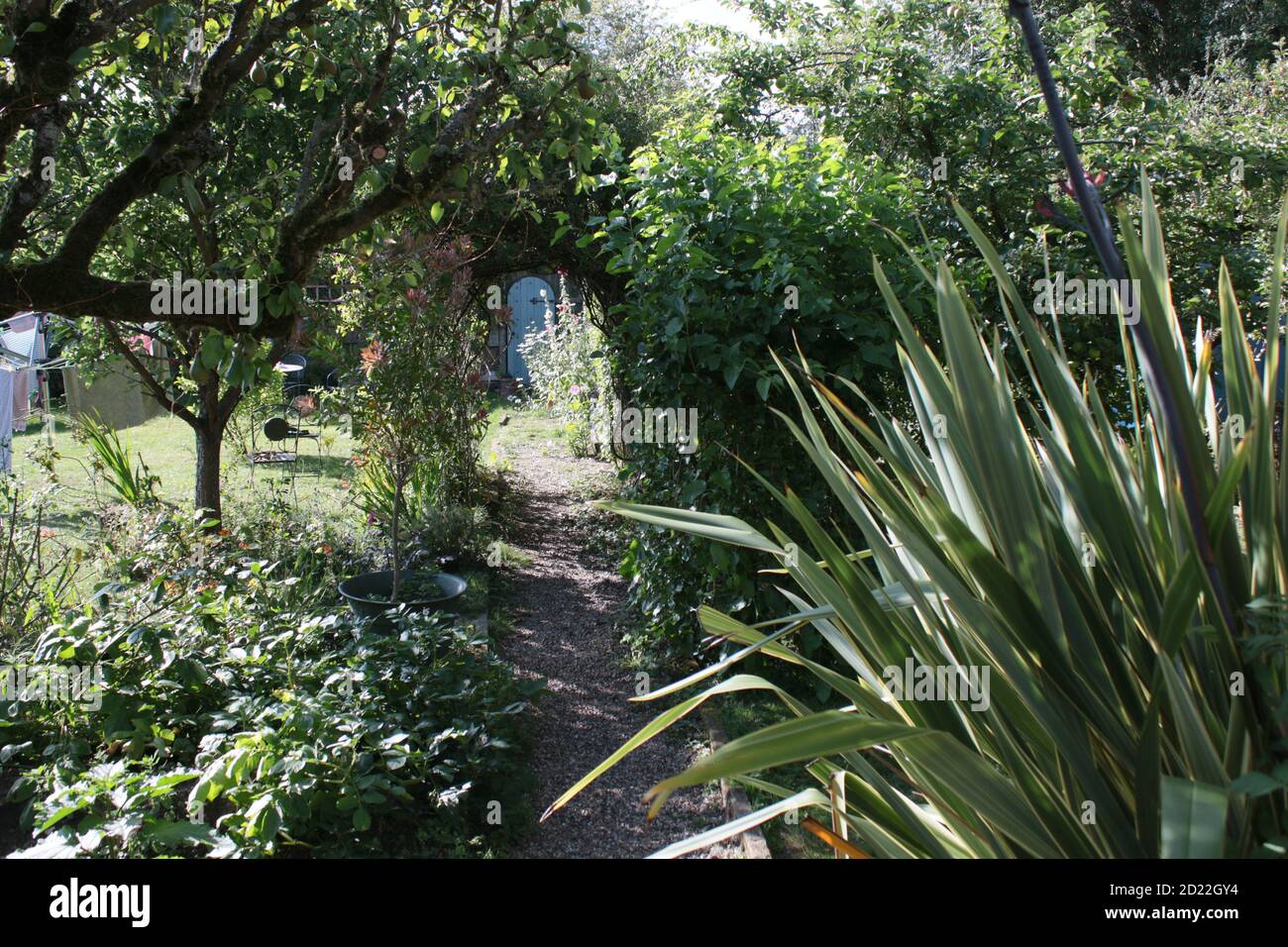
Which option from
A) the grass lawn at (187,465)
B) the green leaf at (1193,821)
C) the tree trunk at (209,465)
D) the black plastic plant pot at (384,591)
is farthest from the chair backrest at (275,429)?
the green leaf at (1193,821)

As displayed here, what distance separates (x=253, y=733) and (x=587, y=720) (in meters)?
→ 1.70

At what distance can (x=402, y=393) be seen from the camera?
5.72m

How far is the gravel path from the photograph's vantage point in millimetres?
3506

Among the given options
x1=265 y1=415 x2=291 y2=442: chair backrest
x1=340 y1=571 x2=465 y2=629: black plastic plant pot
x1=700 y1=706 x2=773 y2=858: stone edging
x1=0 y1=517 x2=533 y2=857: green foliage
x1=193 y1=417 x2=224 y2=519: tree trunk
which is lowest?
x1=700 y1=706 x2=773 y2=858: stone edging

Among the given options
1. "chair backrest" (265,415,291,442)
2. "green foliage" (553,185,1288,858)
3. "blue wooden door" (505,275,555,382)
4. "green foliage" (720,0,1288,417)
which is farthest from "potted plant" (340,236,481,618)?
"blue wooden door" (505,275,555,382)

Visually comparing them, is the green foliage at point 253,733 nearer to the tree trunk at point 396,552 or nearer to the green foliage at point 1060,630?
the tree trunk at point 396,552

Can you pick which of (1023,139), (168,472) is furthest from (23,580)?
(168,472)

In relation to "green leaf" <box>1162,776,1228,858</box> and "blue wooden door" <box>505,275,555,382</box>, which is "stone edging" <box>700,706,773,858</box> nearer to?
"green leaf" <box>1162,776,1228,858</box>

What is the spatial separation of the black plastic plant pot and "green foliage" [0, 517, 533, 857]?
586 mm

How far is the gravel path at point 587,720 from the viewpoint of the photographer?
11.5 ft

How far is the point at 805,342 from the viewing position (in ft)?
14.2
